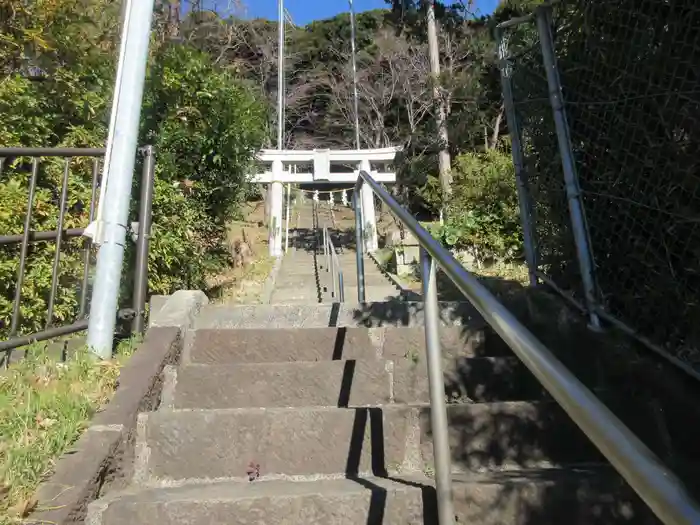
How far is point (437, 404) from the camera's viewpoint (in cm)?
174

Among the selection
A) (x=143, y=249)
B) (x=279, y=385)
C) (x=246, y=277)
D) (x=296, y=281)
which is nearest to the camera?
(x=279, y=385)

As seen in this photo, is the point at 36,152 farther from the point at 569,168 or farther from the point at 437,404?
the point at 569,168

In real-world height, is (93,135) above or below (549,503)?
above

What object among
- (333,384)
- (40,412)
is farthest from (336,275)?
(40,412)

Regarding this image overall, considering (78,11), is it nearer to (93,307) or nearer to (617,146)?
(93,307)

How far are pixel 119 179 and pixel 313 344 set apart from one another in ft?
3.97

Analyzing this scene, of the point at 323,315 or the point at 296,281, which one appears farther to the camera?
the point at 296,281

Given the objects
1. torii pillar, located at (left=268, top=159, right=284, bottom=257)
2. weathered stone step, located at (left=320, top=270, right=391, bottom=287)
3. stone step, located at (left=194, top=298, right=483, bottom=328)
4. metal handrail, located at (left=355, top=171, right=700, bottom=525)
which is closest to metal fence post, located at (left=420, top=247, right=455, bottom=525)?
metal handrail, located at (left=355, top=171, right=700, bottom=525)

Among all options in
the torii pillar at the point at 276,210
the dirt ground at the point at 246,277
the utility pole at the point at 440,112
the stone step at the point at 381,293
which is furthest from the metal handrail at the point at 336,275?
the utility pole at the point at 440,112

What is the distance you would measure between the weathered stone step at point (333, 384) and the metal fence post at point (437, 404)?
76cm

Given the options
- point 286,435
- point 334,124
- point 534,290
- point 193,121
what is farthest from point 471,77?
point 286,435

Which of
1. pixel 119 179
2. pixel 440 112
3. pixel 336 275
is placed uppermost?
pixel 440 112

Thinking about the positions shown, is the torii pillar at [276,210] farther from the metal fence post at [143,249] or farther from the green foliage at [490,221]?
the metal fence post at [143,249]

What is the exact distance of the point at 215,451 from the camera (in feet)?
7.05
